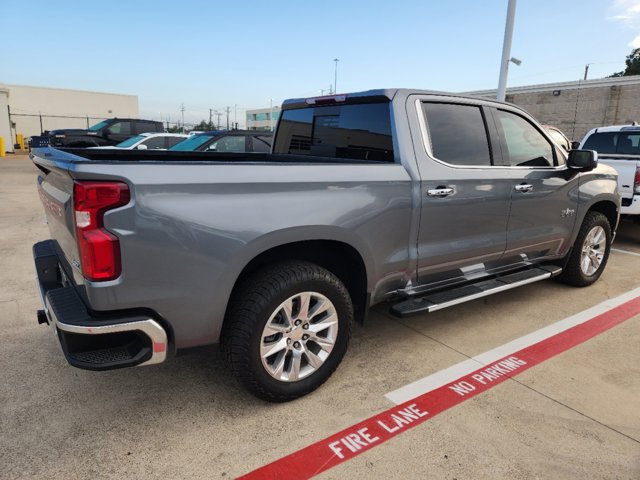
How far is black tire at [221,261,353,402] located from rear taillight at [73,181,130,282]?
72 cm

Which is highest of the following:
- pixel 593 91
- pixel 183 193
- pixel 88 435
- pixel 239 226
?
pixel 593 91

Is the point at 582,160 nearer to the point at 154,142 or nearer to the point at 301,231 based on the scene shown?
the point at 301,231

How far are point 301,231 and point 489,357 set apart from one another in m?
1.83

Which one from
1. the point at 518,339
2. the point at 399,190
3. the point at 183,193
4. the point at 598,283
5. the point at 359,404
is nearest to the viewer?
the point at 183,193

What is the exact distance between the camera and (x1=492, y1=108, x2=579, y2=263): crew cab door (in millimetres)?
3801

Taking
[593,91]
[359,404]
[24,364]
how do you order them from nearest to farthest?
[359,404] < [24,364] < [593,91]

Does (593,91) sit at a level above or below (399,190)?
above

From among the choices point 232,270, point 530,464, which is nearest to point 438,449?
point 530,464

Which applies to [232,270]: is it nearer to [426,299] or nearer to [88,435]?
[88,435]

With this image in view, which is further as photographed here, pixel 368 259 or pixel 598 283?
pixel 598 283

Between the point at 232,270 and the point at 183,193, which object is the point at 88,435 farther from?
the point at 183,193

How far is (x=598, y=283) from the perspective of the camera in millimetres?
5203

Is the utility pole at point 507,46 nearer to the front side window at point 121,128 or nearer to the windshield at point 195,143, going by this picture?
the windshield at point 195,143

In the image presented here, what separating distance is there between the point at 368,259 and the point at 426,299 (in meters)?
0.65
